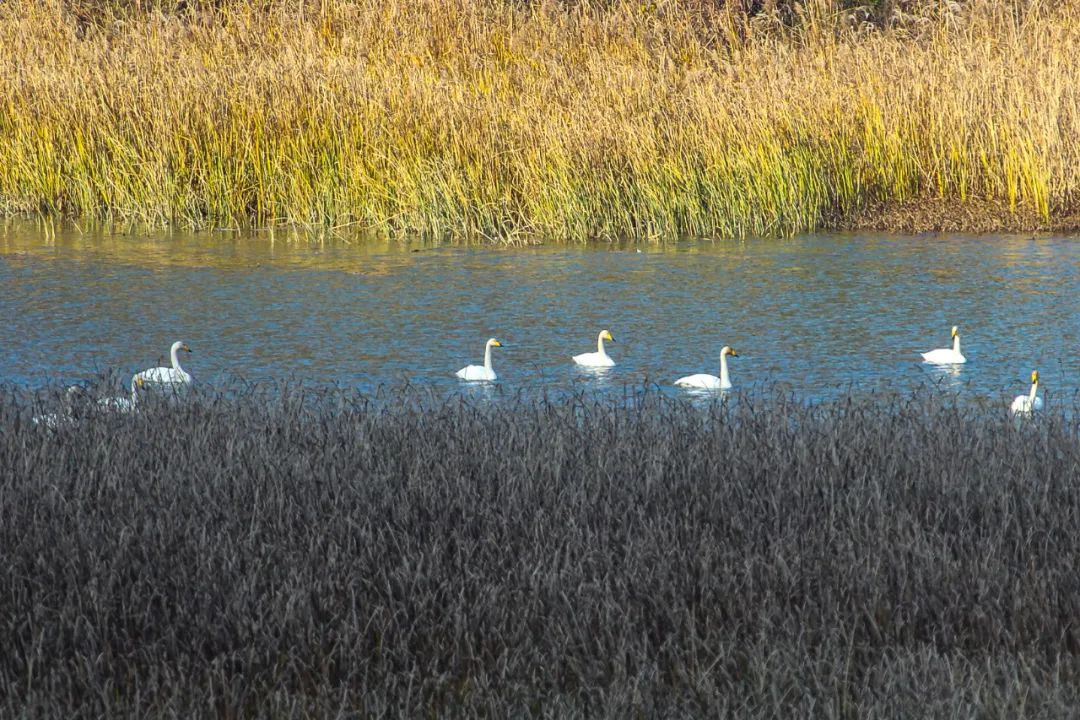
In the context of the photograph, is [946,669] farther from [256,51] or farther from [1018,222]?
[256,51]

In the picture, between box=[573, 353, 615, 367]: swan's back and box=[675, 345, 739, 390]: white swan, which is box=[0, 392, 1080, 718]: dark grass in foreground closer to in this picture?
box=[675, 345, 739, 390]: white swan

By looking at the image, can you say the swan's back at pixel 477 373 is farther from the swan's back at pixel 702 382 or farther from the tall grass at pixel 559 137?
the tall grass at pixel 559 137

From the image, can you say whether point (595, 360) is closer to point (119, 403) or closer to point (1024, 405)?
point (1024, 405)

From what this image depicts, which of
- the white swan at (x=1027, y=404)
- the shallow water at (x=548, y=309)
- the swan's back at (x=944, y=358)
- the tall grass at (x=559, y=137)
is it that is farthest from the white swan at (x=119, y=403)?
the tall grass at (x=559, y=137)

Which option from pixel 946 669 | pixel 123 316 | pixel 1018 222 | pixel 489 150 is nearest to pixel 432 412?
pixel 946 669

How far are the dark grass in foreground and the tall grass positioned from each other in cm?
900

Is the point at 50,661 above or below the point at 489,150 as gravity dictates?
below

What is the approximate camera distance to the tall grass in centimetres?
1410

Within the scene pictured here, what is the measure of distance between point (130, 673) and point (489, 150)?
10855mm

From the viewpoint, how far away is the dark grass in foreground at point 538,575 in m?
3.51

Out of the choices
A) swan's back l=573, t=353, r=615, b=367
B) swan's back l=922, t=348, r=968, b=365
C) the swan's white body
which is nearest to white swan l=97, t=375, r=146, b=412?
the swan's white body

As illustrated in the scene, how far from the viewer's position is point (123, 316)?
1074 cm

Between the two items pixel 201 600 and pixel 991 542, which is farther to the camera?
pixel 991 542

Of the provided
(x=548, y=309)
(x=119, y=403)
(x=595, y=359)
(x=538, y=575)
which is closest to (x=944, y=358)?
(x=595, y=359)
